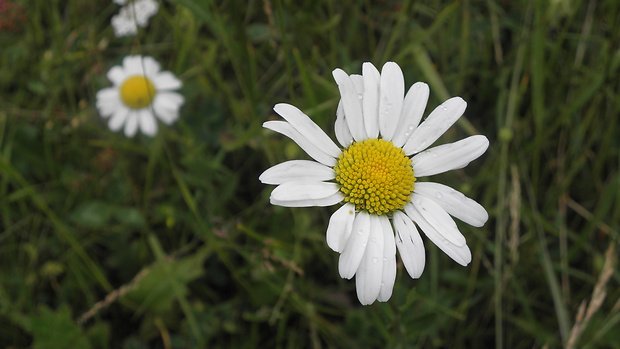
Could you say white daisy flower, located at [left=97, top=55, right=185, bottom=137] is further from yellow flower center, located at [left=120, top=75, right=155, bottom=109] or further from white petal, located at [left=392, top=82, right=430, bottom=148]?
white petal, located at [left=392, top=82, right=430, bottom=148]

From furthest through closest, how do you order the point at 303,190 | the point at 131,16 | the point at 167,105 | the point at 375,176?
the point at 131,16 → the point at 167,105 → the point at 375,176 → the point at 303,190

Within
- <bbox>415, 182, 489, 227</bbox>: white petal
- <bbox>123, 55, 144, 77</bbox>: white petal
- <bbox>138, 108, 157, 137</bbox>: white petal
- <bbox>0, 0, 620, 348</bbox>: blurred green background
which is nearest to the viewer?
<bbox>415, 182, 489, 227</bbox>: white petal

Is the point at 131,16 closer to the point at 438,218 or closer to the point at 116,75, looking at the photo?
the point at 116,75

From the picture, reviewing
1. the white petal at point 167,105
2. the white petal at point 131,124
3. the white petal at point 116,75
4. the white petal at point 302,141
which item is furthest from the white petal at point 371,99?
the white petal at point 116,75

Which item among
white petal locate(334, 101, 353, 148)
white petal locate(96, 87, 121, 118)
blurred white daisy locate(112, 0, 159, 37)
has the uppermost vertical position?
blurred white daisy locate(112, 0, 159, 37)

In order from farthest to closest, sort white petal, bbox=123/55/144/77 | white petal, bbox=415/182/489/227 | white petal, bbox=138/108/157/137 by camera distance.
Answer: white petal, bbox=123/55/144/77, white petal, bbox=138/108/157/137, white petal, bbox=415/182/489/227

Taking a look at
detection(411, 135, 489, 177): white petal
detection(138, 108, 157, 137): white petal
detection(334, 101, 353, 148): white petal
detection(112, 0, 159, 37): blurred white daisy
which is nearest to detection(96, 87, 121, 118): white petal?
detection(138, 108, 157, 137): white petal

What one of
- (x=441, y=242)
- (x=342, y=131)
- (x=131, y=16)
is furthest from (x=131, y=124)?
(x=441, y=242)
